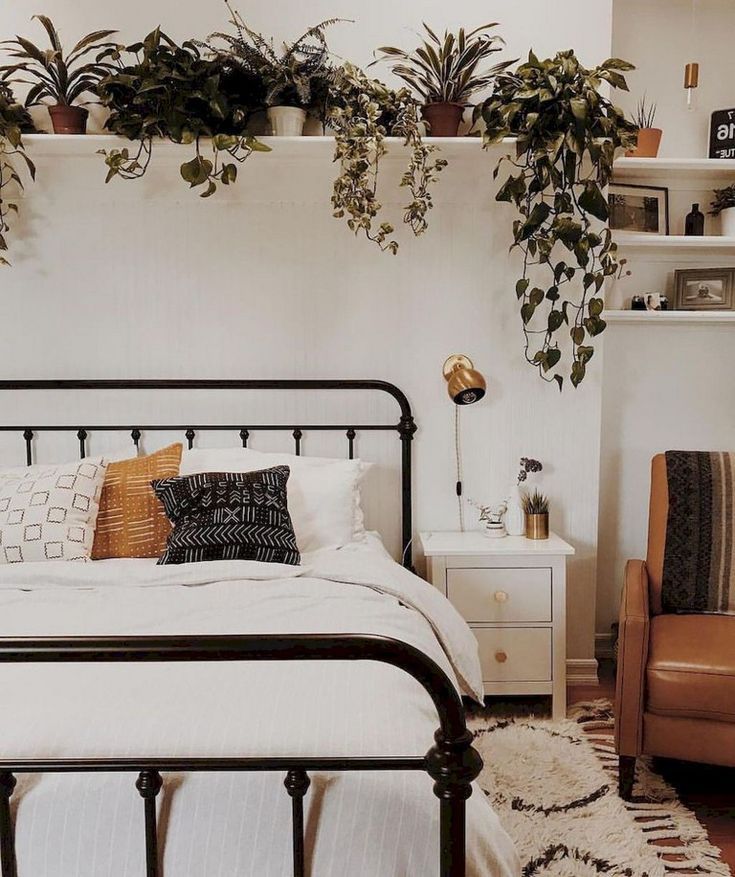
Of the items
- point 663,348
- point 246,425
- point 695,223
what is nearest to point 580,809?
point 246,425

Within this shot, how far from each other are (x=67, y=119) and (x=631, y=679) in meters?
2.44

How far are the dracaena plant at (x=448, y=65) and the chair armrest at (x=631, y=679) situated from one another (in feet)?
5.78

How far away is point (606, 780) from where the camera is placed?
7.61ft

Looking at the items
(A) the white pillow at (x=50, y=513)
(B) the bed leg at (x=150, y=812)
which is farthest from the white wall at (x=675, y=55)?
(B) the bed leg at (x=150, y=812)

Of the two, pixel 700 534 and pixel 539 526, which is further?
pixel 539 526

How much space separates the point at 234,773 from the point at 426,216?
222cm

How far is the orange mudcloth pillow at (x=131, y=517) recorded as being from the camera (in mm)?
2572

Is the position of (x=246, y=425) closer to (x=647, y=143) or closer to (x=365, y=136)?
(x=365, y=136)

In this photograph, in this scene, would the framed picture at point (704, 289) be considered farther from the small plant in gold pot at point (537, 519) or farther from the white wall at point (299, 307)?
the small plant in gold pot at point (537, 519)

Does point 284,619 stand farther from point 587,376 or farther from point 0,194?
point 0,194

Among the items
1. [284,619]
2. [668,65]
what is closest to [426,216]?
[668,65]

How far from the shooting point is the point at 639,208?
311cm

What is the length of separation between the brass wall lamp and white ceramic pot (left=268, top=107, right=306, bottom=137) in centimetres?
95

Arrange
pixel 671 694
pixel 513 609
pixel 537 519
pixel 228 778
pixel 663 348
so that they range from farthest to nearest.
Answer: pixel 663 348, pixel 537 519, pixel 513 609, pixel 671 694, pixel 228 778
